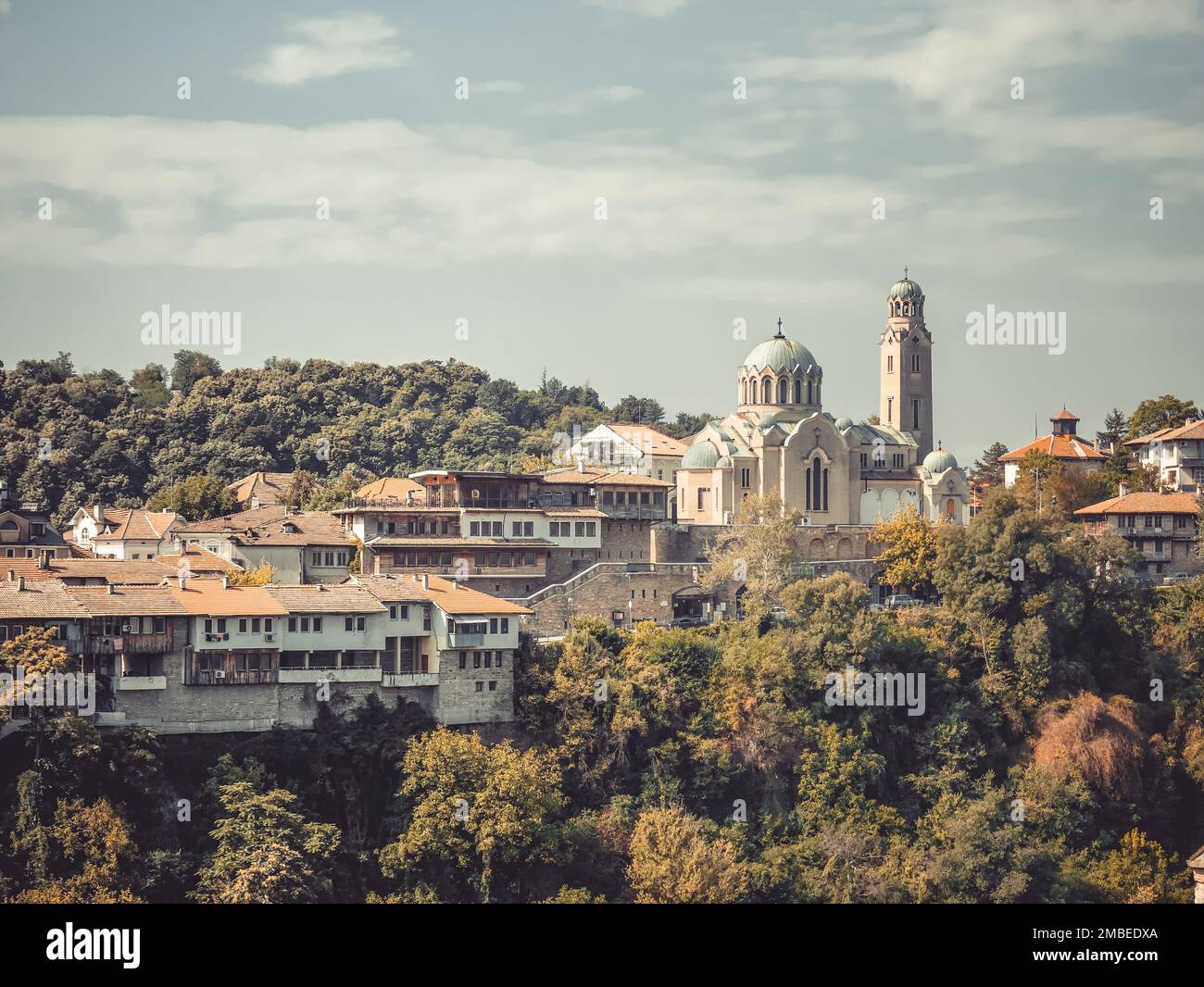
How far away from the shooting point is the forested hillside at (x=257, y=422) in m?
103

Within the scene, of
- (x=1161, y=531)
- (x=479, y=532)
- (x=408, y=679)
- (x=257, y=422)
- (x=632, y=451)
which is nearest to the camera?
(x=408, y=679)

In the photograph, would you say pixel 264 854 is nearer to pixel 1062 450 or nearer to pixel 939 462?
pixel 939 462

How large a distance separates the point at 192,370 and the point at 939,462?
59.0 metres

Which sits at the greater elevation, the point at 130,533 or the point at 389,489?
the point at 389,489

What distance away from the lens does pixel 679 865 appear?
5472cm

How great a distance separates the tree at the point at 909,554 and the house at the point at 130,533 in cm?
3187

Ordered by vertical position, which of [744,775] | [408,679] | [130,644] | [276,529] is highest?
[276,529]

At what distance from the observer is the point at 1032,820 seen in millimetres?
62156

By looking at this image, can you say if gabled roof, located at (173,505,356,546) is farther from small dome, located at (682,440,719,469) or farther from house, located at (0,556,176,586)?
small dome, located at (682,440,719,469)

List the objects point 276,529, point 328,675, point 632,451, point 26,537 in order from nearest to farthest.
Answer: point 328,675 < point 276,529 < point 26,537 < point 632,451

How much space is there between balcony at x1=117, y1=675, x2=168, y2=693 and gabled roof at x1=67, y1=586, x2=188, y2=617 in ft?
6.32

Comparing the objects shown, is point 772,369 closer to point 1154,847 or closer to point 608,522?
point 608,522

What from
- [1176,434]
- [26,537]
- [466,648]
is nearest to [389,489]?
[26,537]
